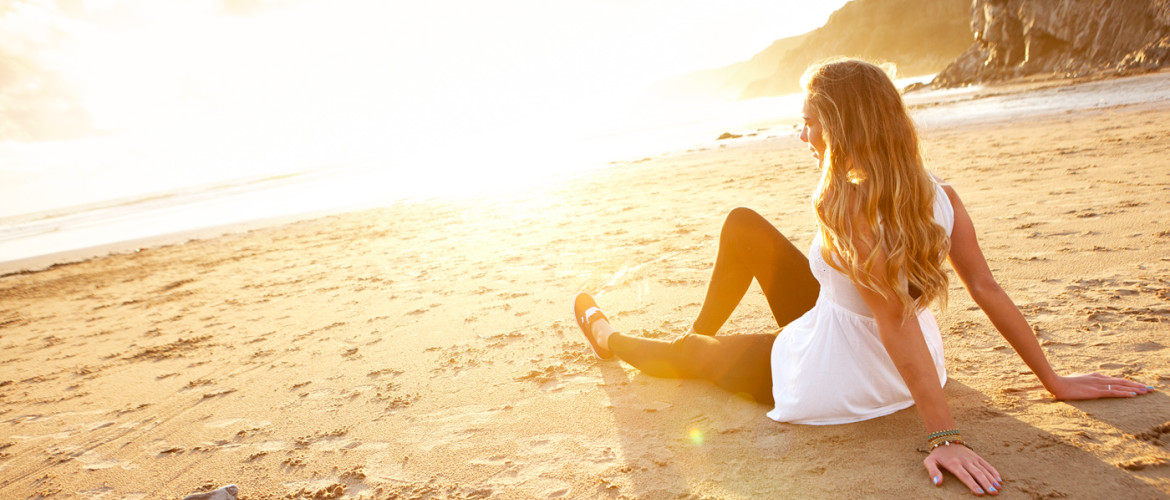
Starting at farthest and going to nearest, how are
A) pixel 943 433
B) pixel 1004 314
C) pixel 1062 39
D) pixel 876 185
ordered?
1. pixel 1062 39
2. pixel 1004 314
3. pixel 943 433
4. pixel 876 185

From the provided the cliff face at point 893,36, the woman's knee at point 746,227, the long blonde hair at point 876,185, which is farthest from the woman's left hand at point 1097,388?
the cliff face at point 893,36

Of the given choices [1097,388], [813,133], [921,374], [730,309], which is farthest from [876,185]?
[1097,388]

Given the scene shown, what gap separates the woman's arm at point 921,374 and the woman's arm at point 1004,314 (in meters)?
0.36

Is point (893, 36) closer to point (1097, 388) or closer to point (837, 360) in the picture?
point (1097, 388)

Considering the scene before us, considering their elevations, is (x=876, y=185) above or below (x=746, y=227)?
above

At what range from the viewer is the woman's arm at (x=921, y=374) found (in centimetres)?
179

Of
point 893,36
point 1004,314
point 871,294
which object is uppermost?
point 893,36

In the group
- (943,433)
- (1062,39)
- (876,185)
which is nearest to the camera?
(876,185)

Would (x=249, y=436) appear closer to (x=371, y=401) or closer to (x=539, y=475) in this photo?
(x=371, y=401)

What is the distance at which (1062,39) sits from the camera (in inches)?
1537

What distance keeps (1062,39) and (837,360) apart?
167ft

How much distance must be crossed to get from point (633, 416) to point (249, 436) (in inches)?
81.9

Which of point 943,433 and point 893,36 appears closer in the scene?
point 943,433

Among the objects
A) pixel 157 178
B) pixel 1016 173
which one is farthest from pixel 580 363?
pixel 157 178
